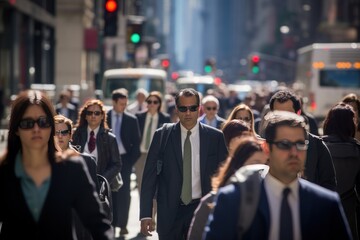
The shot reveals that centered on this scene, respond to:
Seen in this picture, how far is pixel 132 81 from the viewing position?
24.5 meters

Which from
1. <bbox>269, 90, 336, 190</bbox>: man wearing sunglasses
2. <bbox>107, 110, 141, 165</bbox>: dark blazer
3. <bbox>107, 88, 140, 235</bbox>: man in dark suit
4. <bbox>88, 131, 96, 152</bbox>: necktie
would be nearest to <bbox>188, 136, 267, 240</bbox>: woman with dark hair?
<bbox>269, 90, 336, 190</bbox>: man wearing sunglasses

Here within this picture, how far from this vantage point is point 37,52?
160ft

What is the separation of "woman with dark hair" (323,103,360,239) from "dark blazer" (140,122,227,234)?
43.7 inches

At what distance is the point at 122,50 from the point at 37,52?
25684mm

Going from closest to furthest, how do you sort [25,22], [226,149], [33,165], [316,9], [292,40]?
1. [33,165]
2. [226,149]
3. [25,22]
4. [292,40]
5. [316,9]

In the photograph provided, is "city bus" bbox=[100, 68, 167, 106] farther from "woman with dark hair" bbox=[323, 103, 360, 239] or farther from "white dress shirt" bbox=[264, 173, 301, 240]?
"white dress shirt" bbox=[264, 173, 301, 240]

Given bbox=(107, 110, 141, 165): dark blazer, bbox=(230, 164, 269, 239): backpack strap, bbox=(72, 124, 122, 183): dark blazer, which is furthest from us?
bbox=(107, 110, 141, 165): dark blazer

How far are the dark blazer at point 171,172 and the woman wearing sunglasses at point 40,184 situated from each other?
9.21 ft

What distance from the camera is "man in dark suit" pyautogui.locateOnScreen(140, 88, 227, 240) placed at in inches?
299

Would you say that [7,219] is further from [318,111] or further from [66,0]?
[66,0]

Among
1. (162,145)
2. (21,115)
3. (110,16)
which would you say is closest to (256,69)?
(110,16)

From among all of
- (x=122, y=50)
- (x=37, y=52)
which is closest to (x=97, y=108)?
(x=37, y=52)

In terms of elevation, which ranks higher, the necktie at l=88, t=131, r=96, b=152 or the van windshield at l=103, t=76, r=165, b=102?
the van windshield at l=103, t=76, r=165, b=102

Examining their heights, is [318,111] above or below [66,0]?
below
